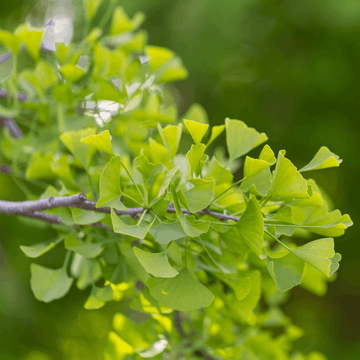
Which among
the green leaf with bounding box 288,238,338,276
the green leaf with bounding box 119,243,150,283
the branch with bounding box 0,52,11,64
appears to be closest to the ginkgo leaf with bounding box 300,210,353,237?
the green leaf with bounding box 288,238,338,276

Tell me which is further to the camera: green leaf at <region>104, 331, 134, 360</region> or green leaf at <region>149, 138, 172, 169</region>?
green leaf at <region>104, 331, 134, 360</region>

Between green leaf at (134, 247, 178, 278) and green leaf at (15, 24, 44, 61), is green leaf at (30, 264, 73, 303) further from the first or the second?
green leaf at (15, 24, 44, 61)

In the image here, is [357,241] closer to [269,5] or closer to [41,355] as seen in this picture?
[269,5]

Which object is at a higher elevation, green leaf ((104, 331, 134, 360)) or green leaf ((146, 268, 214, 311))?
green leaf ((146, 268, 214, 311))

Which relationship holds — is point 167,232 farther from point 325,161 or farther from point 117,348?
point 117,348

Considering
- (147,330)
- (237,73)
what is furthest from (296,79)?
(147,330)

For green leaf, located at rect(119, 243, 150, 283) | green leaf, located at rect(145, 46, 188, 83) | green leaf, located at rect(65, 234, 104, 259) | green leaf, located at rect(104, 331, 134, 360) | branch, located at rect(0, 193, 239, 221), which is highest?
green leaf, located at rect(145, 46, 188, 83)

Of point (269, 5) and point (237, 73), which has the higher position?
point (269, 5)

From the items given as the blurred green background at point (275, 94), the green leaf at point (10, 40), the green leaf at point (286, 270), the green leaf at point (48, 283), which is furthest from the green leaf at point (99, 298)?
the blurred green background at point (275, 94)
